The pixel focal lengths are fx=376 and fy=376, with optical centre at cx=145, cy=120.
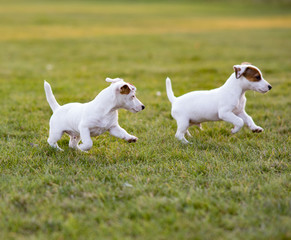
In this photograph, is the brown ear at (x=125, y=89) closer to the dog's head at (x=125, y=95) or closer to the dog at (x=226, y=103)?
the dog's head at (x=125, y=95)

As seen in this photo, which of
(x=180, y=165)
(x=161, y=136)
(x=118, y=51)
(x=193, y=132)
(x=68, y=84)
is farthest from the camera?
(x=118, y=51)

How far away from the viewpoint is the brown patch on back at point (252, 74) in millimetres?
4660

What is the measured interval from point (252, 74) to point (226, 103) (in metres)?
0.48

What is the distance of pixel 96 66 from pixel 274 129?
6.59 meters

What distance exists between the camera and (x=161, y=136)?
16.5 feet

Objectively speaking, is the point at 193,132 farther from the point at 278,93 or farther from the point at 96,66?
the point at 96,66

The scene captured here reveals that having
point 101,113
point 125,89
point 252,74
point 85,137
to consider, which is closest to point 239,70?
point 252,74

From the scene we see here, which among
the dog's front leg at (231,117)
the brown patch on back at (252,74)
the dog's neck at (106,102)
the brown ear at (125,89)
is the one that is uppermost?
the brown patch on back at (252,74)

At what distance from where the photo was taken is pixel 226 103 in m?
4.71

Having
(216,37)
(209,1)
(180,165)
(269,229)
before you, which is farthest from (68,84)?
(209,1)

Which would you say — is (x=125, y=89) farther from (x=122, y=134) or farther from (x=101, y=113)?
(x=122, y=134)

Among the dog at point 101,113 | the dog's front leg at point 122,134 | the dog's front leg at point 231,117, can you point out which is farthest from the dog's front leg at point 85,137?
the dog's front leg at point 231,117

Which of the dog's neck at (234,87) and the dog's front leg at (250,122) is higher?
the dog's neck at (234,87)

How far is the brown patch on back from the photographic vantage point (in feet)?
15.3
